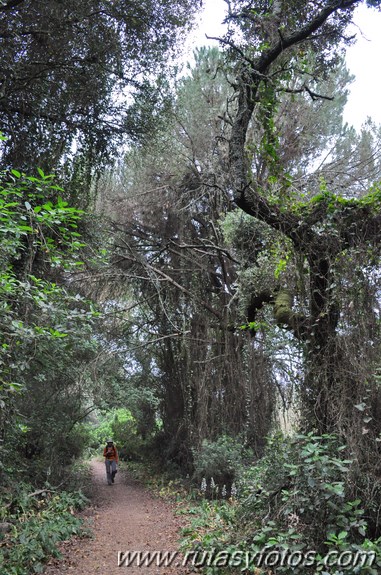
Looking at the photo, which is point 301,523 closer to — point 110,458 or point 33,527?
point 33,527

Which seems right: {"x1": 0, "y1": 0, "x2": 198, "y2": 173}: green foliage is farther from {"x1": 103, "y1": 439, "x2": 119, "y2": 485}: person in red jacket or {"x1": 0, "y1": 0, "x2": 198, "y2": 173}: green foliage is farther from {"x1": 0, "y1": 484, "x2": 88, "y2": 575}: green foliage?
{"x1": 103, "y1": 439, "x2": 119, "y2": 485}: person in red jacket

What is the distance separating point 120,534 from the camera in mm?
7281

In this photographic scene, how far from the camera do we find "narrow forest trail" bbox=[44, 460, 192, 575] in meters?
5.29

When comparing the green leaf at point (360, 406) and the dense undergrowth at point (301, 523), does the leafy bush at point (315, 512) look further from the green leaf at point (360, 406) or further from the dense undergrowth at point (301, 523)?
the green leaf at point (360, 406)

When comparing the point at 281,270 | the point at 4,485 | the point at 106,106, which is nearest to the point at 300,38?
the point at 281,270

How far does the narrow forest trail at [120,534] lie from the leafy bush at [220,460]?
Result: 100cm

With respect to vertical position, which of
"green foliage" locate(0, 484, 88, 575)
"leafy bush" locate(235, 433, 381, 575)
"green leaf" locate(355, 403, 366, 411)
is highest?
"green leaf" locate(355, 403, 366, 411)

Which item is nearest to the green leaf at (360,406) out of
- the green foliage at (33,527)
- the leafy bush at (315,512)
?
the leafy bush at (315,512)

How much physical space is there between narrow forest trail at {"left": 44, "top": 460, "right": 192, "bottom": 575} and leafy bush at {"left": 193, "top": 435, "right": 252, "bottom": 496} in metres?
1.00

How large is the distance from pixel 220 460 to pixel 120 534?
2390 mm

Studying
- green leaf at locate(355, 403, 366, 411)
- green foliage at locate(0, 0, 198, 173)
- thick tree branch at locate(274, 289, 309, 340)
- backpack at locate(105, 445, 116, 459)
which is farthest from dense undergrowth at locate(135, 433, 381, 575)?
backpack at locate(105, 445, 116, 459)

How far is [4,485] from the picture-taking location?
22.1 feet

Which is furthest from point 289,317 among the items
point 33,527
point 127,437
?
point 127,437

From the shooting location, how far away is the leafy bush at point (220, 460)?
864 cm
